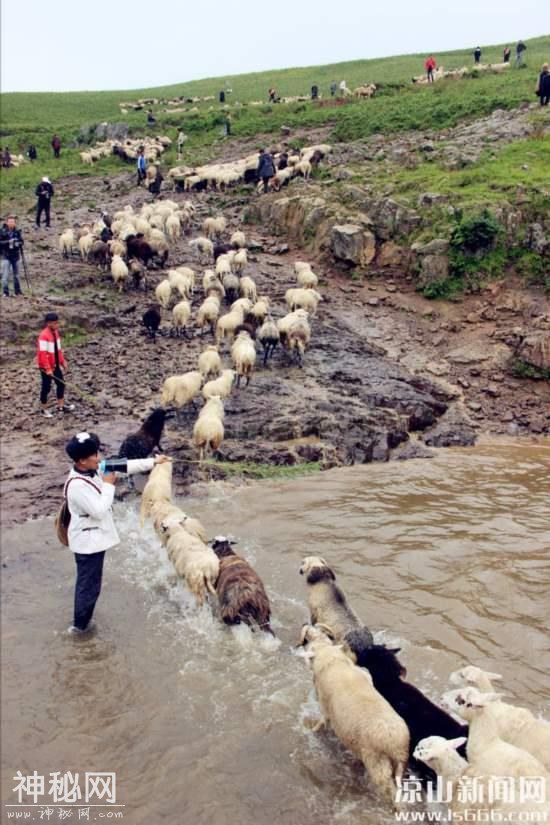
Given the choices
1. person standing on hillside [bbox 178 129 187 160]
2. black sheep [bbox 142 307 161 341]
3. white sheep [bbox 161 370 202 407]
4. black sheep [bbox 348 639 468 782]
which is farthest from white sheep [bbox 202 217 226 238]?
black sheep [bbox 348 639 468 782]

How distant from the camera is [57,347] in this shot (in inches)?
468

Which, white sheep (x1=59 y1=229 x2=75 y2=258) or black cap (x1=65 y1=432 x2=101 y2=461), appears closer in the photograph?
black cap (x1=65 y1=432 x2=101 y2=461)

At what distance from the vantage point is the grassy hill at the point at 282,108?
89.4ft

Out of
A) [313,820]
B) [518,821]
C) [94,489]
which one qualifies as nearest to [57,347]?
[94,489]

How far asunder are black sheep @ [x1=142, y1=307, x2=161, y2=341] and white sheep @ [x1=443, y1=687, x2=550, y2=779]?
35.4 ft

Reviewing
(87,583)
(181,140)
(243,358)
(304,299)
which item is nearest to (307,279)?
(304,299)

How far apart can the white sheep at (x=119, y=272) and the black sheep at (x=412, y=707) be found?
13.2 metres

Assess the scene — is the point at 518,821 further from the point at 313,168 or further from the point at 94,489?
the point at 313,168

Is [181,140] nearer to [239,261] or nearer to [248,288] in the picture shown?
[239,261]

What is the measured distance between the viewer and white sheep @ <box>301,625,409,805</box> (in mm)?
4559

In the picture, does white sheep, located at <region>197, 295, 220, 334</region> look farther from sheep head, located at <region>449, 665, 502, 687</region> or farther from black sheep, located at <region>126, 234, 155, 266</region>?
sheep head, located at <region>449, 665, 502, 687</region>

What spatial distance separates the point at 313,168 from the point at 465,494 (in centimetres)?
1690

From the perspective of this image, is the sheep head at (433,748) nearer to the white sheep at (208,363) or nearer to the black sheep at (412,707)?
the black sheep at (412,707)

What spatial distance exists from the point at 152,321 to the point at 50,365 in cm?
310
